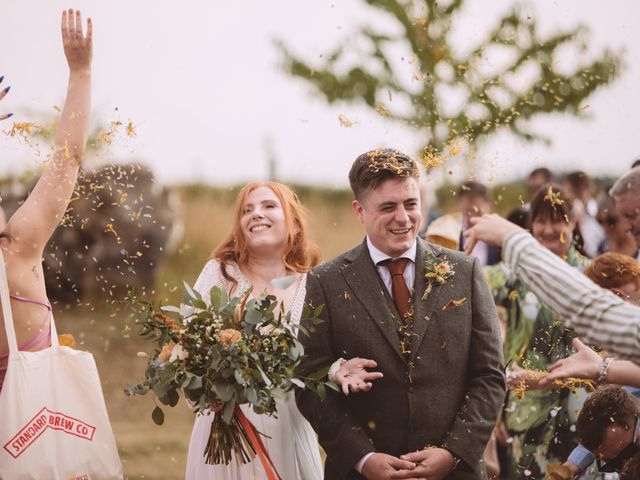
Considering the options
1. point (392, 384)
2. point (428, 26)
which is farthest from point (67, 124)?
point (428, 26)

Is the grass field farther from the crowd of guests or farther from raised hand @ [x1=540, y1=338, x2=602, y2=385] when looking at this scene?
raised hand @ [x1=540, y1=338, x2=602, y2=385]

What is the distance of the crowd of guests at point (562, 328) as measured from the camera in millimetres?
3057

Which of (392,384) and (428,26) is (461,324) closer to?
(392,384)

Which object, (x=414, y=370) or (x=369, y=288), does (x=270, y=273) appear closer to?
(x=369, y=288)

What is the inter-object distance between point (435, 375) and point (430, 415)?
0.17 m

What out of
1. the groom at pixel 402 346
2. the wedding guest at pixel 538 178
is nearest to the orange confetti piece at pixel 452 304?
the groom at pixel 402 346

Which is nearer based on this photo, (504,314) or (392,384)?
(392,384)

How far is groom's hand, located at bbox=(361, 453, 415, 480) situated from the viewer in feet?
12.3

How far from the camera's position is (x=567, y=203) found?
580cm

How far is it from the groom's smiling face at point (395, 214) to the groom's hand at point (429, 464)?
35.4 inches

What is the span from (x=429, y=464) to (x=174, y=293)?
9.70 meters

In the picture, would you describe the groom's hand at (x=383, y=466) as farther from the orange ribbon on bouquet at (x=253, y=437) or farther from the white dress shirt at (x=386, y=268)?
the white dress shirt at (x=386, y=268)

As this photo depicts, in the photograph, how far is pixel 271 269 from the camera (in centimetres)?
496

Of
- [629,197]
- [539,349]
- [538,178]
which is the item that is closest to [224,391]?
[539,349]
